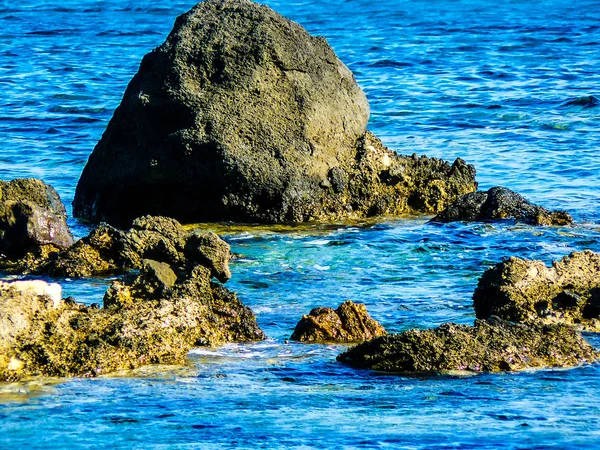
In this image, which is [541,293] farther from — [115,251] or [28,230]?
[28,230]

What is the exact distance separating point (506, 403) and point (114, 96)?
15874mm

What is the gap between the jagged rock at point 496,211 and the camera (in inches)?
430

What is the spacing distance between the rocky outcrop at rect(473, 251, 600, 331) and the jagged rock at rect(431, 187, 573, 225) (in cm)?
316

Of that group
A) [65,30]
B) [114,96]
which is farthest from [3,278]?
[65,30]

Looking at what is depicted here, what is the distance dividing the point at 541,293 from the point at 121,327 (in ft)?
9.85

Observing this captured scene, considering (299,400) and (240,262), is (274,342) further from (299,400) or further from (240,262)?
(240,262)

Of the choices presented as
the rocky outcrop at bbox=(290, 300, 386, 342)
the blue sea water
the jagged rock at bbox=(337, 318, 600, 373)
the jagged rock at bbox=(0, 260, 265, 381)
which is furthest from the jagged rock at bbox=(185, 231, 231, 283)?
the jagged rock at bbox=(337, 318, 600, 373)

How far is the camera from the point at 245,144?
10875 millimetres

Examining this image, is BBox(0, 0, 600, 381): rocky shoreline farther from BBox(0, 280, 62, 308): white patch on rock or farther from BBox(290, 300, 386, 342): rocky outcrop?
BBox(0, 280, 62, 308): white patch on rock

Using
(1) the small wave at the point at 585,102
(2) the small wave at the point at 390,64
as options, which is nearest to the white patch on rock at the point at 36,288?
(1) the small wave at the point at 585,102

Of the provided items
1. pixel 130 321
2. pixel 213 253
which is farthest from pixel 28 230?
pixel 130 321

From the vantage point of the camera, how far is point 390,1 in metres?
32.9

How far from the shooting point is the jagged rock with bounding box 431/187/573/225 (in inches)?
430

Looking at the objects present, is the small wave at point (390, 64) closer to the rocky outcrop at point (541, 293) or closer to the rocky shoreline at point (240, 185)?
the rocky shoreline at point (240, 185)
